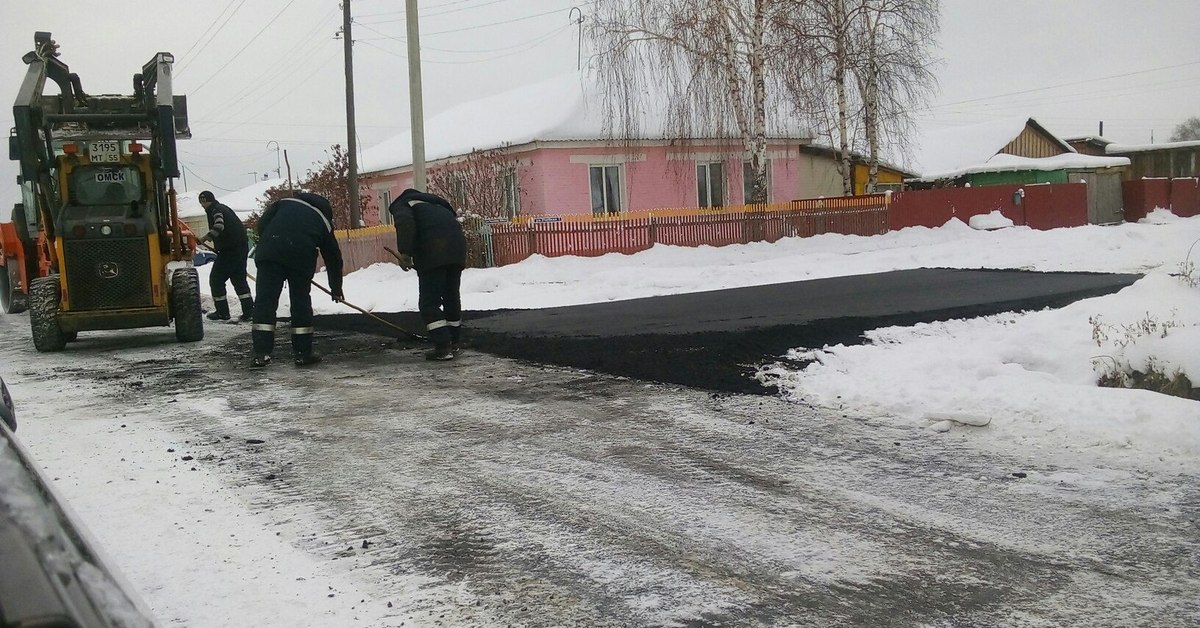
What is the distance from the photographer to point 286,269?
9.33m

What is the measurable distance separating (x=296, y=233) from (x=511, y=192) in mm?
17791

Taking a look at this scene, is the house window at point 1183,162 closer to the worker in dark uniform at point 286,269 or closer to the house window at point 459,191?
the house window at point 459,191

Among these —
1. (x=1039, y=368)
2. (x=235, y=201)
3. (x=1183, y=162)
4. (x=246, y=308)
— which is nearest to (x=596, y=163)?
(x=246, y=308)

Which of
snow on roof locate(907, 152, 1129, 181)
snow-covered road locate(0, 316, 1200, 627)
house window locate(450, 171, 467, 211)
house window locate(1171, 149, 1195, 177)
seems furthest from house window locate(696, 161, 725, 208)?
house window locate(1171, 149, 1195, 177)

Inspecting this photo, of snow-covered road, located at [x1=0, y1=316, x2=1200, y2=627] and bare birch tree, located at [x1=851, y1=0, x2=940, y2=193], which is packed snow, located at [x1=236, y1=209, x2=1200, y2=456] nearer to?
snow-covered road, located at [x1=0, y1=316, x2=1200, y2=627]

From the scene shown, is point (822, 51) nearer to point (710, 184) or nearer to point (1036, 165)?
point (710, 184)

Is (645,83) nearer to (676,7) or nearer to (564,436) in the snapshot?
(676,7)

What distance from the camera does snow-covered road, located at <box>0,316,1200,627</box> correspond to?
3330 mm

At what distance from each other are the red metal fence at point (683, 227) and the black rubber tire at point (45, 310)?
10.9 metres

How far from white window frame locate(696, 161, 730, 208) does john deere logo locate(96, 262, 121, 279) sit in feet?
65.1

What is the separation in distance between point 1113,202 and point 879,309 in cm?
2548

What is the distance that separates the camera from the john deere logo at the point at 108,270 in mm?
11055

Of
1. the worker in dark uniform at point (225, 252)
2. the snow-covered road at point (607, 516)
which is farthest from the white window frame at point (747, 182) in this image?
the snow-covered road at point (607, 516)

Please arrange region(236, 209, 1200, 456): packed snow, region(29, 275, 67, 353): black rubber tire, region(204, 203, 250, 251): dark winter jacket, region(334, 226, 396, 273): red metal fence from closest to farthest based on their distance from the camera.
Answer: region(236, 209, 1200, 456): packed snow → region(29, 275, 67, 353): black rubber tire → region(204, 203, 250, 251): dark winter jacket → region(334, 226, 396, 273): red metal fence
